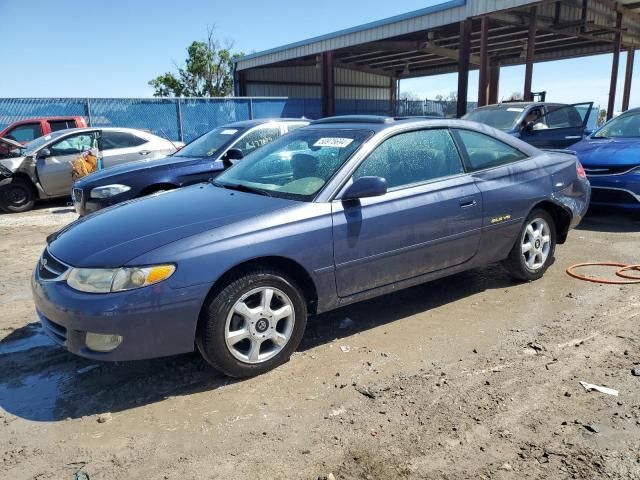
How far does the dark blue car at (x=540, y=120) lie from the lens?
9.69 metres

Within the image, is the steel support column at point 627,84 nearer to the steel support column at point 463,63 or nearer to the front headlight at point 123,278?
the steel support column at point 463,63

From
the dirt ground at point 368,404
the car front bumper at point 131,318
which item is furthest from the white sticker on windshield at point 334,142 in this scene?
the car front bumper at point 131,318

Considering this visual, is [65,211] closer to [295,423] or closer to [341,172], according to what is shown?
[341,172]

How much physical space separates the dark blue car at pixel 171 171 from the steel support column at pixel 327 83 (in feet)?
59.8

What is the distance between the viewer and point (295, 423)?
2.85 m

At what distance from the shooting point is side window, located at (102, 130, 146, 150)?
10.7 m

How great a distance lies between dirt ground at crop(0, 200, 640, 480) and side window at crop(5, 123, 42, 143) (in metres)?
10.9

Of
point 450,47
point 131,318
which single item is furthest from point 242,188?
point 450,47

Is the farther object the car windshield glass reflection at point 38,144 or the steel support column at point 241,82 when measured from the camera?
the steel support column at point 241,82

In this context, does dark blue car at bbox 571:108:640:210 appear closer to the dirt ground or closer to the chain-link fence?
the dirt ground

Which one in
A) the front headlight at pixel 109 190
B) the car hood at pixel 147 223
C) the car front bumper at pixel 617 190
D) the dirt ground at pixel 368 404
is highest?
the car hood at pixel 147 223

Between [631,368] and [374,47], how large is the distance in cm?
2326

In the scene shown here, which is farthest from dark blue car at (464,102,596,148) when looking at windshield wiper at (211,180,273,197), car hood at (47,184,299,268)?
car hood at (47,184,299,268)

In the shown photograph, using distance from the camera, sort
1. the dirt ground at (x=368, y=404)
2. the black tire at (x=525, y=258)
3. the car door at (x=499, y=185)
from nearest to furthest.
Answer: the dirt ground at (x=368, y=404) < the car door at (x=499, y=185) < the black tire at (x=525, y=258)
